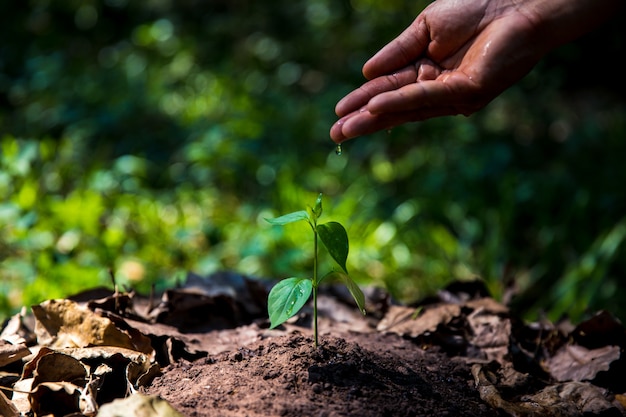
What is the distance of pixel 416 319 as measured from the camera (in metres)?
2.10

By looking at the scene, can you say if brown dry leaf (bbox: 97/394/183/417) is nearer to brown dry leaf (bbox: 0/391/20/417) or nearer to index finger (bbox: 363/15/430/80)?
brown dry leaf (bbox: 0/391/20/417)

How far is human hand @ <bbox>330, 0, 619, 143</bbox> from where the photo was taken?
72.5 inches

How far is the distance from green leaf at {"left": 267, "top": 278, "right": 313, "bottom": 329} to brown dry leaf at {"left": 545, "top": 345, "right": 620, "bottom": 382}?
870 millimetres

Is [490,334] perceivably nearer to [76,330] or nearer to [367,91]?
[367,91]

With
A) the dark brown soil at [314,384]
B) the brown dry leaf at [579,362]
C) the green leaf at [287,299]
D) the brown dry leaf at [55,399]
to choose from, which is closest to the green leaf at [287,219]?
the green leaf at [287,299]

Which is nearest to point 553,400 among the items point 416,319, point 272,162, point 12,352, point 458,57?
point 416,319

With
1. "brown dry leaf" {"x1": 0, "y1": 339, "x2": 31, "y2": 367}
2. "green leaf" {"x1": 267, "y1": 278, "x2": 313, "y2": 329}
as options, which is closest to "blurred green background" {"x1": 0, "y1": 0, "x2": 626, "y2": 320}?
"brown dry leaf" {"x1": 0, "y1": 339, "x2": 31, "y2": 367}

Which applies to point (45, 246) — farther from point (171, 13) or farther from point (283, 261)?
point (171, 13)

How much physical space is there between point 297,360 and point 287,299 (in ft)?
0.52

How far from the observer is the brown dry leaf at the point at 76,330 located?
1.67 metres

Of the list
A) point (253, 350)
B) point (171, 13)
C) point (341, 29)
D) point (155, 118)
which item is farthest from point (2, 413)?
point (171, 13)

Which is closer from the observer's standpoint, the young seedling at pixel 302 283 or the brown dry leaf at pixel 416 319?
the young seedling at pixel 302 283

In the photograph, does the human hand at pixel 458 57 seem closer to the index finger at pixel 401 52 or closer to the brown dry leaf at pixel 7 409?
the index finger at pixel 401 52

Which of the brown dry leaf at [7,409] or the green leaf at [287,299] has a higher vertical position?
the green leaf at [287,299]
